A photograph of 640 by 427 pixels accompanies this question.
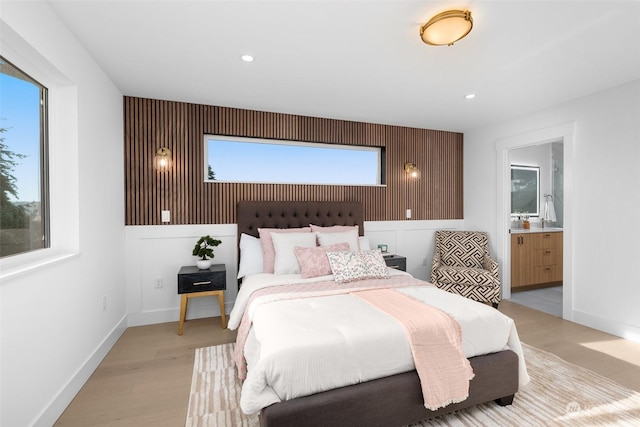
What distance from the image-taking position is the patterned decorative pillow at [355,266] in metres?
2.85

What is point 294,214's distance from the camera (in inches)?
152

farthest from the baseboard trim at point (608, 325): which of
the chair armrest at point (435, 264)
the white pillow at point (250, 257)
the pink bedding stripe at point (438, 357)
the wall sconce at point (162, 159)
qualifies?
the wall sconce at point (162, 159)

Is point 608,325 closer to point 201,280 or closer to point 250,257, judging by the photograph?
point 250,257

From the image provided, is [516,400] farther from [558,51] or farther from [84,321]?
[84,321]

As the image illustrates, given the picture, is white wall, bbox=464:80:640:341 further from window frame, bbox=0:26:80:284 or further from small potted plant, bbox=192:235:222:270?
window frame, bbox=0:26:80:284

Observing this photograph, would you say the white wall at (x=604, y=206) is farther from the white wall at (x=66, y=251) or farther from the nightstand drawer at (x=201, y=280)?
the white wall at (x=66, y=251)

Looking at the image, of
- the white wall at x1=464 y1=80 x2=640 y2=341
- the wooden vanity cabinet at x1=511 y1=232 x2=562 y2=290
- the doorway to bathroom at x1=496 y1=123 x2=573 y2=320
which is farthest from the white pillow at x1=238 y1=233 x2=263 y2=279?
the wooden vanity cabinet at x1=511 y1=232 x2=562 y2=290

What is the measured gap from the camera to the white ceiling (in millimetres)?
1892

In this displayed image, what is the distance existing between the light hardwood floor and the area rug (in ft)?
0.40

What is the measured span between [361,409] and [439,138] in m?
4.22

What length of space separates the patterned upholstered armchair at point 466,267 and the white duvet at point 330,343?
1.81 metres

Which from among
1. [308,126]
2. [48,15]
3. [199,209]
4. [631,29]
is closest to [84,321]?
[199,209]

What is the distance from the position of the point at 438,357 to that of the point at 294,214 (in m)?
2.48

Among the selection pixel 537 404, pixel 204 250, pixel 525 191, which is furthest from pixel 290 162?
pixel 525 191
